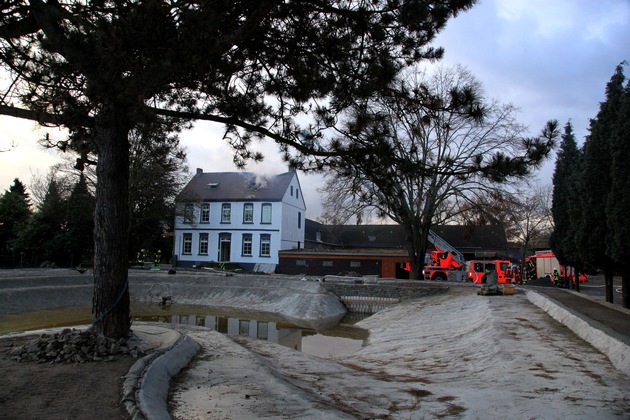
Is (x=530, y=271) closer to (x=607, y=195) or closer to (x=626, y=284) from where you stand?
(x=626, y=284)

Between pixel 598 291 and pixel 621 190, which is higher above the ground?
pixel 621 190

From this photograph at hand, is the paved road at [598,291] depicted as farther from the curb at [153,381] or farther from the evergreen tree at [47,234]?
the evergreen tree at [47,234]

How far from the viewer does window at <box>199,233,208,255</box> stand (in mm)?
42219

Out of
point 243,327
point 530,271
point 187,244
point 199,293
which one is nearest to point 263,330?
point 243,327

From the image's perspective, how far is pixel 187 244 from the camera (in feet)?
141

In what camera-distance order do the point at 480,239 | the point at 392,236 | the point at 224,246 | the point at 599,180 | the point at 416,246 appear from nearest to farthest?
the point at 599,180 → the point at 416,246 → the point at 224,246 → the point at 480,239 → the point at 392,236

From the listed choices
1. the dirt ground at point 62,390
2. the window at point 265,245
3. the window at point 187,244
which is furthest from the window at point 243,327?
the window at point 187,244

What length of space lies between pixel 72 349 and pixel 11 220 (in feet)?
123

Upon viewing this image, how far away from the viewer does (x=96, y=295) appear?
678cm

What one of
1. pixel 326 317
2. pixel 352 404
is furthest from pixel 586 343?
pixel 326 317

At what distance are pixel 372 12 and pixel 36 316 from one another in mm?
20534

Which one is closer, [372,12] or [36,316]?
[372,12]

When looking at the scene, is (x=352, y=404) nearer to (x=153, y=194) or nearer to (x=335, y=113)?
(x=335, y=113)

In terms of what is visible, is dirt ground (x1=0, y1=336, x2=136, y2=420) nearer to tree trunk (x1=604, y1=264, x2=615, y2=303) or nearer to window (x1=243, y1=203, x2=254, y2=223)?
tree trunk (x1=604, y1=264, x2=615, y2=303)
